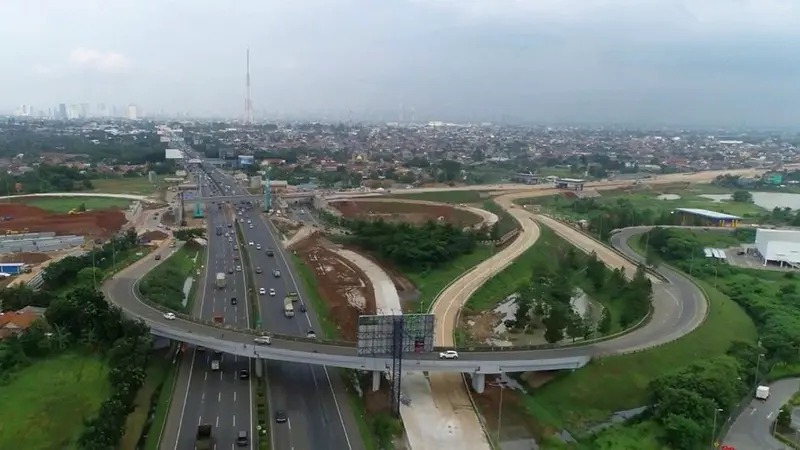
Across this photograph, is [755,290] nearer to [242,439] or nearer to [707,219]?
[707,219]

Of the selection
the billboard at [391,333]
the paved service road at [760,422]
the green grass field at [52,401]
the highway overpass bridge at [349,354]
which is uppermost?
the billboard at [391,333]

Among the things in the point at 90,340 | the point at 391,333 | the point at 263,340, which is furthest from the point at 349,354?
the point at 90,340

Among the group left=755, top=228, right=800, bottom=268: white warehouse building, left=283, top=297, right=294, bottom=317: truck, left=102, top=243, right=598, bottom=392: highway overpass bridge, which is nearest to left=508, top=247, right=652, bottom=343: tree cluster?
left=102, top=243, right=598, bottom=392: highway overpass bridge

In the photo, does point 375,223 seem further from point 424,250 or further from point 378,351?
point 378,351

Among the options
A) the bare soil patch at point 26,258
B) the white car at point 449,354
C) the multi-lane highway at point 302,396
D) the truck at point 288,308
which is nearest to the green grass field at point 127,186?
the bare soil patch at point 26,258

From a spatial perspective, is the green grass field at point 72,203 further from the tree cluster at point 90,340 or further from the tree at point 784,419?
the tree at point 784,419

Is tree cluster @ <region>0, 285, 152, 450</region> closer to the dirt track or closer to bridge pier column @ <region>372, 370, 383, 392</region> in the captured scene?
bridge pier column @ <region>372, 370, 383, 392</region>
